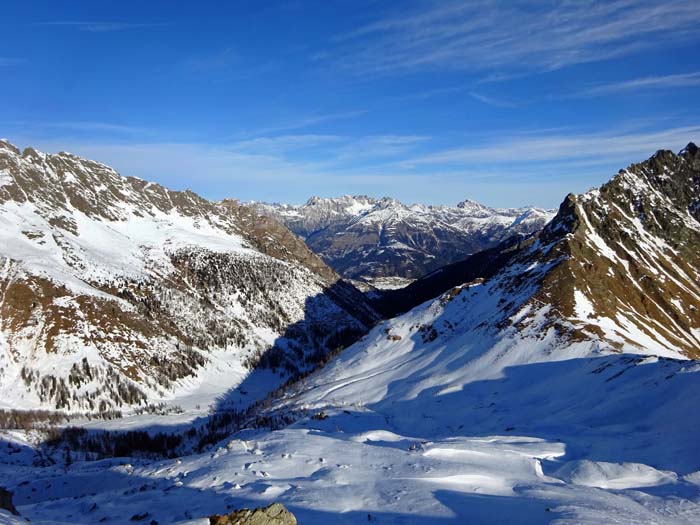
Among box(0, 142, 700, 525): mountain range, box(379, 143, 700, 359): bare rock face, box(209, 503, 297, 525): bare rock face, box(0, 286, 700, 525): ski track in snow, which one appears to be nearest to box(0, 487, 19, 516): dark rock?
box(0, 142, 700, 525): mountain range

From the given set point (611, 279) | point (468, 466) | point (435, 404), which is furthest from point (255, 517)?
point (611, 279)

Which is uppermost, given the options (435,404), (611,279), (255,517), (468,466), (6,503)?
(6,503)

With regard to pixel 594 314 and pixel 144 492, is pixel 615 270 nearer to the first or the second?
pixel 594 314

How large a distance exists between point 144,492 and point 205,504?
7446mm

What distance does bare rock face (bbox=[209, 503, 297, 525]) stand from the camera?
717 inches

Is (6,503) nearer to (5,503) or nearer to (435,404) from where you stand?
(5,503)

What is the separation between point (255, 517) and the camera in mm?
18391

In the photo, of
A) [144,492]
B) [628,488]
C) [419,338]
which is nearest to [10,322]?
[419,338]

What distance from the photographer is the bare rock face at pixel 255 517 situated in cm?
1820

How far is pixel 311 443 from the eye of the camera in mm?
40500

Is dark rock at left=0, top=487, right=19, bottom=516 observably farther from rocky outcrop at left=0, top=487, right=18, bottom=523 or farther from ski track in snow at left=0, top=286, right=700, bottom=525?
ski track in snow at left=0, top=286, right=700, bottom=525

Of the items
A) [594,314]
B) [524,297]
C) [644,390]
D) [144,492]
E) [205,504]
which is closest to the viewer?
[205,504]

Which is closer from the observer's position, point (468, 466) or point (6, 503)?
point (6, 503)

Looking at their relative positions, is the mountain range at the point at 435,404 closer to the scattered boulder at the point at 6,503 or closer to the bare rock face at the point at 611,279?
the bare rock face at the point at 611,279
